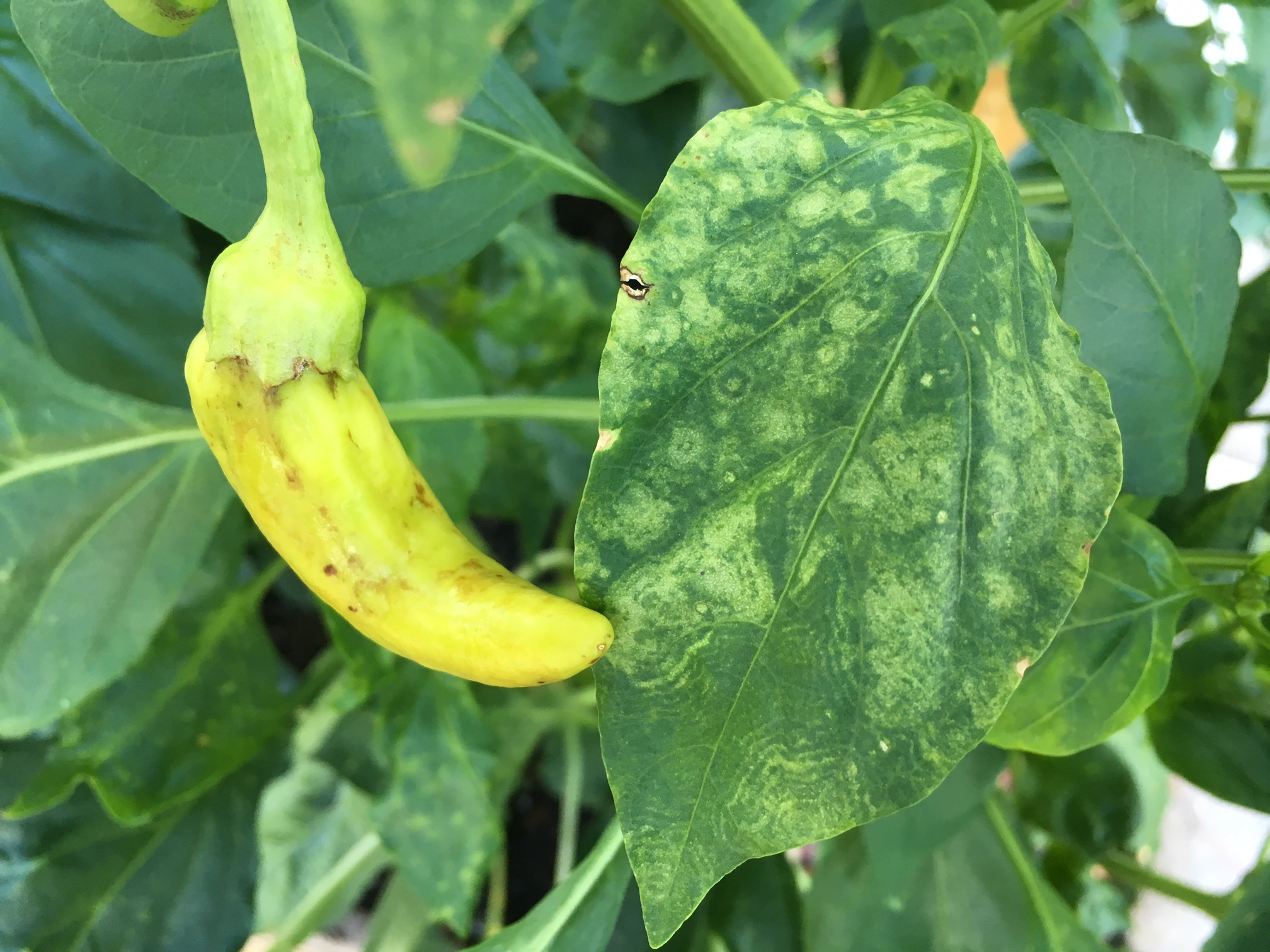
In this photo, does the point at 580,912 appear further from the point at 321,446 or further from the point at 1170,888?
the point at 1170,888

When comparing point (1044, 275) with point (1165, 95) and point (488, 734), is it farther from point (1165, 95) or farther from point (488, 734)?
point (1165, 95)

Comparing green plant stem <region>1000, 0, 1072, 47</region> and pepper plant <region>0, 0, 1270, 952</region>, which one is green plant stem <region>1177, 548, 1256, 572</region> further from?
green plant stem <region>1000, 0, 1072, 47</region>

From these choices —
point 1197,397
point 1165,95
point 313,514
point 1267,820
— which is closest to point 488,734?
point 313,514

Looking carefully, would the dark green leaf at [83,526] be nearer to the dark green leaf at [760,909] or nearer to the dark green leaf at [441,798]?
the dark green leaf at [441,798]

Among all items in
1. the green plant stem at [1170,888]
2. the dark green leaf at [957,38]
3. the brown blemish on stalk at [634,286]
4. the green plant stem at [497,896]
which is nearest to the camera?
the brown blemish on stalk at [634,286]

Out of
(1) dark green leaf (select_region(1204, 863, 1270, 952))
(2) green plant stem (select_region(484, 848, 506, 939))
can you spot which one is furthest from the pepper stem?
(2) green plant stem (select_region(484, 848, 506, 939))

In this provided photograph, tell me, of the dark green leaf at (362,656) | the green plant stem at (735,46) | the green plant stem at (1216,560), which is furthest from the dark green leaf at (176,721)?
the green plant stem at (1216,560)

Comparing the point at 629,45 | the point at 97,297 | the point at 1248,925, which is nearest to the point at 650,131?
the point at 629,45
